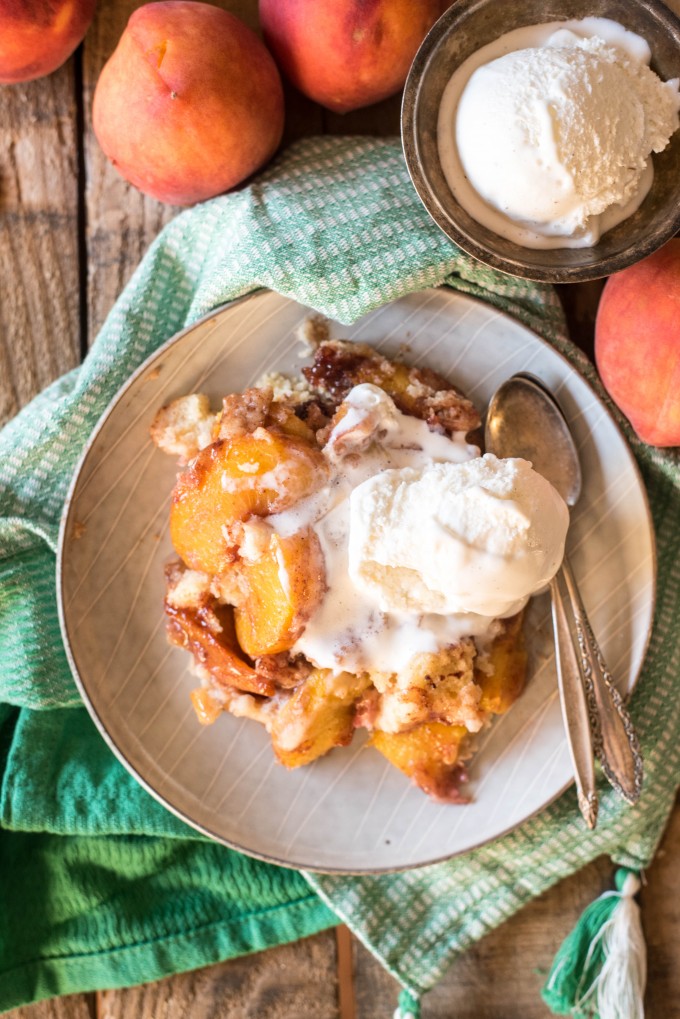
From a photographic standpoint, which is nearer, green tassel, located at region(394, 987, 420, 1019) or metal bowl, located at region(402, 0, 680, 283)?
metal bowl, located at region(402, 0, 680, 283)

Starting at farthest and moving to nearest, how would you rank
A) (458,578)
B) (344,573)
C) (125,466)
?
(125,466), (344,573), (458,578)

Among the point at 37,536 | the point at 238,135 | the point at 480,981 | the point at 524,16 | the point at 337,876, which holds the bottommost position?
the point at 480,981

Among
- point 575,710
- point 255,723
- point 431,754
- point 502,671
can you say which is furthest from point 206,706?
point 575,710

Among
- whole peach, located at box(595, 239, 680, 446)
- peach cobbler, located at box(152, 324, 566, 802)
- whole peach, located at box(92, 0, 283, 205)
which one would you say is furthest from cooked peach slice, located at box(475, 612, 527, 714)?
whole peach, located at box(92, 0, 283, 205)

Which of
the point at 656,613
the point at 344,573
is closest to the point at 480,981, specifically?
the point at 656,613

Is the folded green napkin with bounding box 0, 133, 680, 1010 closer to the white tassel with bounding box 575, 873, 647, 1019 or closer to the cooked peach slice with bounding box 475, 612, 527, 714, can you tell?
the white tassel with bounding box 575, 873, 647, 1019

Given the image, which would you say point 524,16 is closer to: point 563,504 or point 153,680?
point 563,504
